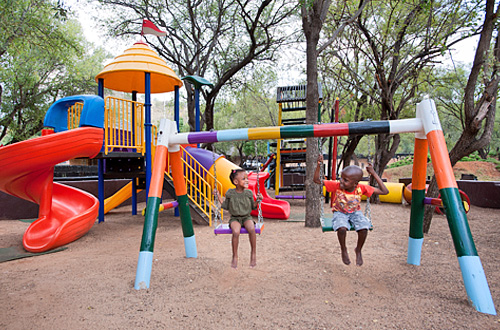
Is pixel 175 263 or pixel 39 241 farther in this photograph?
pixel 39 241

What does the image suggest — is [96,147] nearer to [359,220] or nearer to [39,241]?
[39,241]

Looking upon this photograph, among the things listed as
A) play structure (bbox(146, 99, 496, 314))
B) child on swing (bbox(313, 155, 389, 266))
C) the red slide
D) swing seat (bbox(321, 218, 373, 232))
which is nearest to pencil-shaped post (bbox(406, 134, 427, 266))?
play structure (bbox(146, 99, 496, 314))

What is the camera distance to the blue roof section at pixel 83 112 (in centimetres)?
556

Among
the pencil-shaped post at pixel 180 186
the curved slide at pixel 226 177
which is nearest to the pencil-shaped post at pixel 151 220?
the pencil-shaped post at pixel 180 186

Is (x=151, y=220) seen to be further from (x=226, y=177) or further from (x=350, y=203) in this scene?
(x=226, y=177)

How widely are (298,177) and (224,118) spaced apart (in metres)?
14.7

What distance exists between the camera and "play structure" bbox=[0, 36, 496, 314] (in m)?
3.04

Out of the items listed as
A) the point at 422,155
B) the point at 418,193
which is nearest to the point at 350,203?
the point at 418,193

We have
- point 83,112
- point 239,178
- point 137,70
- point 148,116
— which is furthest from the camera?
point 148,116

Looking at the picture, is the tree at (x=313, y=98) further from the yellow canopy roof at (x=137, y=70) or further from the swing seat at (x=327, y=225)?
the yellow canopy roof at (x=137, y=70)

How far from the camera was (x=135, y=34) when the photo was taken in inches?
535

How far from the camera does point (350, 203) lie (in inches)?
144

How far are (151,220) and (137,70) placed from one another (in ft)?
14.5

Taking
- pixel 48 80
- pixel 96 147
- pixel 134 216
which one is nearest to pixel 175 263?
pixel 96 147
